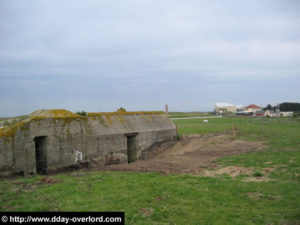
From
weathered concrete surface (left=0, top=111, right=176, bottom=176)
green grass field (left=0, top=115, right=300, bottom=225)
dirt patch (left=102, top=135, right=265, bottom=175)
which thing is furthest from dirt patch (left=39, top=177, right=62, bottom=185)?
dirt patch (left=102, top=135, right=265, bottom=175)

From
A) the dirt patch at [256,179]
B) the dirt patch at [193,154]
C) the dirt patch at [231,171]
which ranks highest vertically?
the dirt patch at [193,154]

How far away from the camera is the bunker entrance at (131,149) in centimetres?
1488

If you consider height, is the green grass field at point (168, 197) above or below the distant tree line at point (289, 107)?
below

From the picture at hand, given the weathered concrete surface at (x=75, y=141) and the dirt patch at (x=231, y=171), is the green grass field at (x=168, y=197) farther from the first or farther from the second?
the weathered concrete surface at (x=75, y=141)

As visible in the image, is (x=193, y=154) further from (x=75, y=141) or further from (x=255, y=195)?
(x=255, y=195)

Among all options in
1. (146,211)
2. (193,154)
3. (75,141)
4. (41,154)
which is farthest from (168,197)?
(193,154)

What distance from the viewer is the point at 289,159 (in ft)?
38.7

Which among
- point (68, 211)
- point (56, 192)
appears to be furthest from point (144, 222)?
point (56, 192)

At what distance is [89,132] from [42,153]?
2.34 m

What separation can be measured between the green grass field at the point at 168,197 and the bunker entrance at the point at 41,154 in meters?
1.66

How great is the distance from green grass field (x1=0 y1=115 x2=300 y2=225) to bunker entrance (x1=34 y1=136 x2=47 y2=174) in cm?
166

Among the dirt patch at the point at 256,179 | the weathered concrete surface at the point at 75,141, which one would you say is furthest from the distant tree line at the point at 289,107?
the dirt patch at the point at 256,179

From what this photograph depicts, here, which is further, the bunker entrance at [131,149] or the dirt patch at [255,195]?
the bunker entrance at [131,149]

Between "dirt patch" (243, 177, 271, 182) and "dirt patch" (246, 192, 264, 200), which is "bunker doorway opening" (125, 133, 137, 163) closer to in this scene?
"dirt patch" (243, 177, 271, 182)
